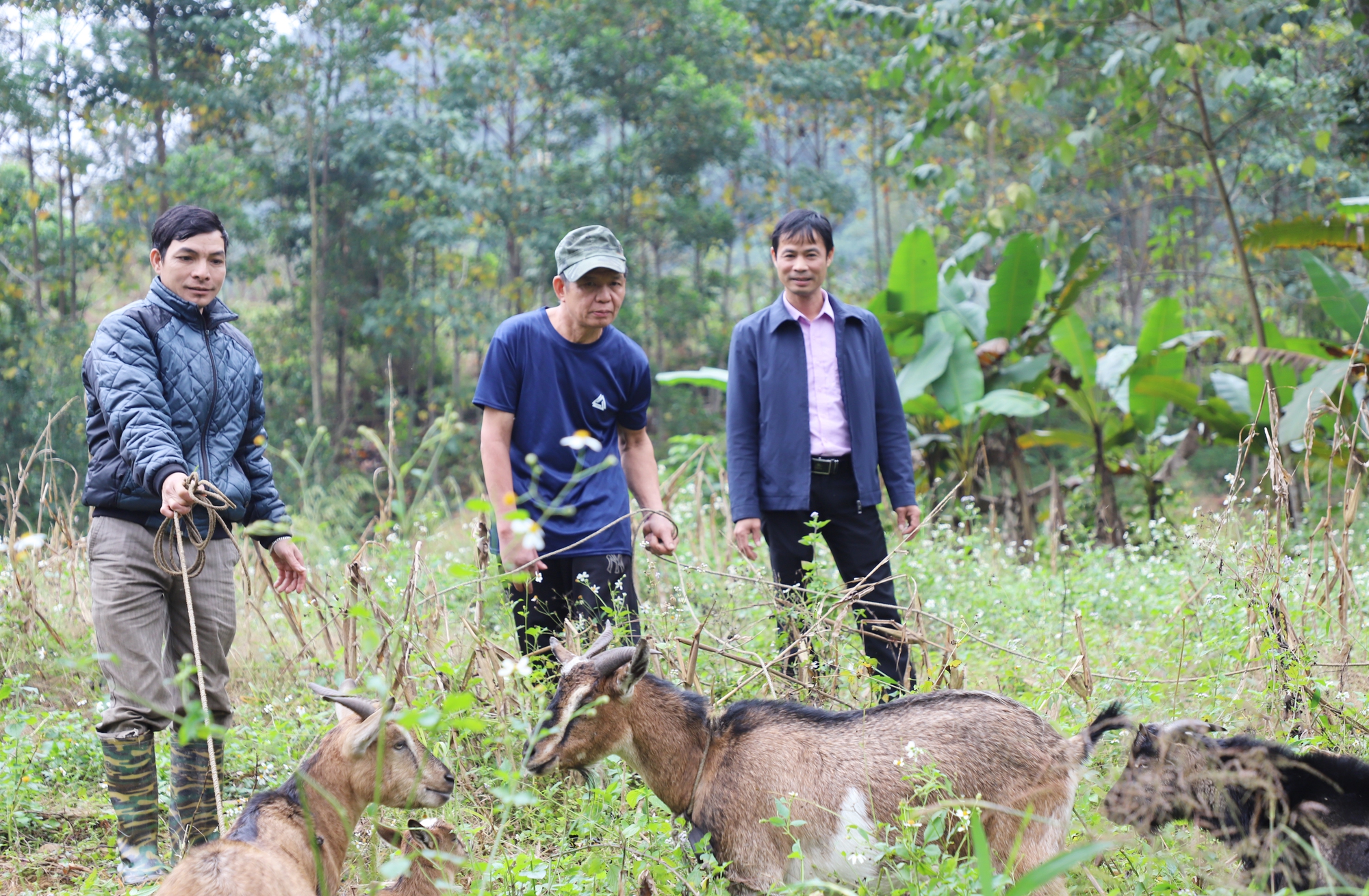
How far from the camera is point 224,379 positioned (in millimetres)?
3457

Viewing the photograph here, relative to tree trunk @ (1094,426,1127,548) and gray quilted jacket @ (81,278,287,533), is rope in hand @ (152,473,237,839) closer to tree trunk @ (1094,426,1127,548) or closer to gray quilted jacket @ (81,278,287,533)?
gray quilted jacket @ (81,278,287,533)

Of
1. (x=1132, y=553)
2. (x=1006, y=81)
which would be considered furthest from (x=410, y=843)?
(x=1006, y=81)

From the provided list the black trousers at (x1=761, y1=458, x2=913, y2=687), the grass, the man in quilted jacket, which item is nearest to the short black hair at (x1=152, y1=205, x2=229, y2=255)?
the man in quilted jacket

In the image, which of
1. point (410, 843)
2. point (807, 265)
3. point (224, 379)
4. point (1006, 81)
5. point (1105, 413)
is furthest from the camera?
point (1105, 413)

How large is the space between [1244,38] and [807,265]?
4905 millimetres

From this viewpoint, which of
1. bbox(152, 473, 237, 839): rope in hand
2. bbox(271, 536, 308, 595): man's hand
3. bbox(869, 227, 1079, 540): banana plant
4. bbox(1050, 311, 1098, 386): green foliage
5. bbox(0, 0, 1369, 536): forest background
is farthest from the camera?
bbox(0, 0, 1369, 536): forest background

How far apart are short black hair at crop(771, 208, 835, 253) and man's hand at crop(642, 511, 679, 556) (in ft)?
3.92

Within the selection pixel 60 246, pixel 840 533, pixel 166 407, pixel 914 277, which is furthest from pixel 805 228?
pixel 60 246

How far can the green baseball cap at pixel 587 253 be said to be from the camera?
372 centimetres

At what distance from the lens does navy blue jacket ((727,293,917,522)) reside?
4.25 m

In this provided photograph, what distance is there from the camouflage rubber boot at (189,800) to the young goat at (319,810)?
26.8 inches

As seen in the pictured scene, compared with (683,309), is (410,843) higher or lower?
lower

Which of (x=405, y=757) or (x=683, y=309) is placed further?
(x=683, y=309)

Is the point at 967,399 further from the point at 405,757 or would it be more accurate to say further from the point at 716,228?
the point at 716,228
